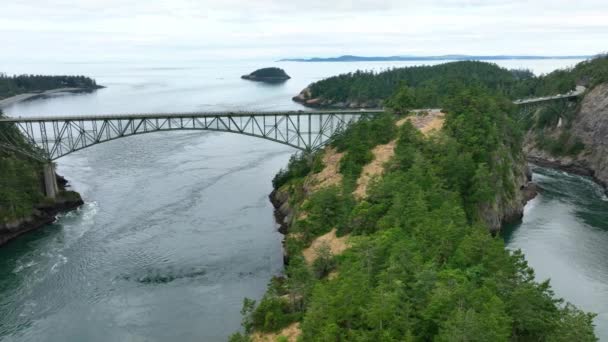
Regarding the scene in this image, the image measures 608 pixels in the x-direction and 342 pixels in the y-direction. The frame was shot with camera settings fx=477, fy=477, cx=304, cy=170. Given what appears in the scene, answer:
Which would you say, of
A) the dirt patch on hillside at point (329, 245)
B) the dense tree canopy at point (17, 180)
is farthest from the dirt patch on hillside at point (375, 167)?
the dense tree canopy at point (17, 180)

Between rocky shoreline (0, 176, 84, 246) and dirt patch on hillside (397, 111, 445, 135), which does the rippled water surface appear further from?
rocky shoreline (0, 176, 84, 246)

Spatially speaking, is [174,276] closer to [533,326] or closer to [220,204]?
[220,204]

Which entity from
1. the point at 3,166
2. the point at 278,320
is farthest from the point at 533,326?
the point at 3,166

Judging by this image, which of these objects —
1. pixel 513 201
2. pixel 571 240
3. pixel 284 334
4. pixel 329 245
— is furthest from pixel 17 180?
pixel 571 240

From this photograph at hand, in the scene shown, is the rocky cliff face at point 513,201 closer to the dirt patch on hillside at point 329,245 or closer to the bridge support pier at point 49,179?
the dirt patch on hillside at point 329,245

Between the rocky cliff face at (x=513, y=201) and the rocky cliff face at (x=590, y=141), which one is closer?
the rocky cliff face at (x=513, y=201)
